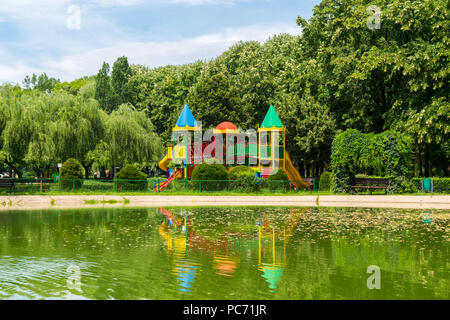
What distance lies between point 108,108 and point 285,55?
85.4 feet

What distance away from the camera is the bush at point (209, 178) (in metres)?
37.1

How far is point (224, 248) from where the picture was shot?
1321cm

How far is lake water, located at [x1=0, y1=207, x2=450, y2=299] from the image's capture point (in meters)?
8.57

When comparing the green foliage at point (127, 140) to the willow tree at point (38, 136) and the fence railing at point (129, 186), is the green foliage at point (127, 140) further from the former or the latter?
the fence railing at point (129, 186)

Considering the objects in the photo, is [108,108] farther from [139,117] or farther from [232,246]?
[232,246]

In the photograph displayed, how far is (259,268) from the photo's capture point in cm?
1048

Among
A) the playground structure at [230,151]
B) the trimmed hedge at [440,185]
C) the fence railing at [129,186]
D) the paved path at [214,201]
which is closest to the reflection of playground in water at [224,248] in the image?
the paved path at [214,201]

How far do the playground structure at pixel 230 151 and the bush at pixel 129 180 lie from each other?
1.75m

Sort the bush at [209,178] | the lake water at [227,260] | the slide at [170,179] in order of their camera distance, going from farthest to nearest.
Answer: the slide at [170,179], the bush at [209,178], the lake water at [227,260]

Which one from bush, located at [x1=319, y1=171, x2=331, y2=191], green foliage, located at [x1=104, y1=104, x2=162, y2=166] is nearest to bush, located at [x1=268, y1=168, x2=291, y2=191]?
bush, located at [x1=319, y1=171, x2=331, y2=191]

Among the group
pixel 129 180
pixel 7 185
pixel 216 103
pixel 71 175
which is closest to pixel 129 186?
pixel 129 180

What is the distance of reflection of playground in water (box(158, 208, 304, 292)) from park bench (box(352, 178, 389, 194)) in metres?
17.5

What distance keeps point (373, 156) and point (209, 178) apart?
A: 510 inches
